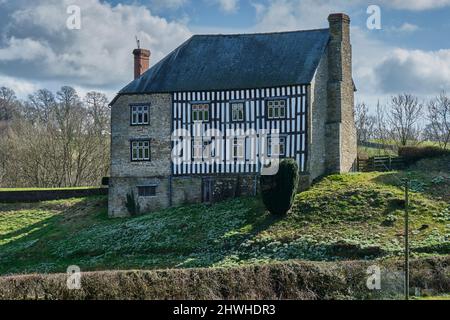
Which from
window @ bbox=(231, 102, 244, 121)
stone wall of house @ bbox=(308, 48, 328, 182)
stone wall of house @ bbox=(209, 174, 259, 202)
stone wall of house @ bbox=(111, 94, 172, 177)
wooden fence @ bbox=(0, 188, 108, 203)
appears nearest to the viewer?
stone wall of house @ bbox=(308, 48, 328, 182)

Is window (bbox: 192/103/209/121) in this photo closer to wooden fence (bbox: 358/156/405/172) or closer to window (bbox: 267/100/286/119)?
window (bbox: 267/100/286/119)

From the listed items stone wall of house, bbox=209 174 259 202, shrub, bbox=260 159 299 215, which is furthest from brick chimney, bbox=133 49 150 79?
shrub, bbox=260 159 299 215

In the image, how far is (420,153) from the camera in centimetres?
4375

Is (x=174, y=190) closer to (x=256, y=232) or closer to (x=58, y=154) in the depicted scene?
(x=256, y=232)

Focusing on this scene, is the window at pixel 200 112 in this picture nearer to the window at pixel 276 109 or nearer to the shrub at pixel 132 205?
the window at pixel 276 109

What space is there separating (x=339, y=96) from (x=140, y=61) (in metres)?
12.0

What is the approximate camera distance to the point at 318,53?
42812 millimetres

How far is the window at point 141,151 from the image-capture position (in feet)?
142

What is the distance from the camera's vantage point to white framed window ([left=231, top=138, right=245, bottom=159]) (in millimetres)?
41969

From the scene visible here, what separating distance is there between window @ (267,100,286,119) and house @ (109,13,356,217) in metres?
0.05
